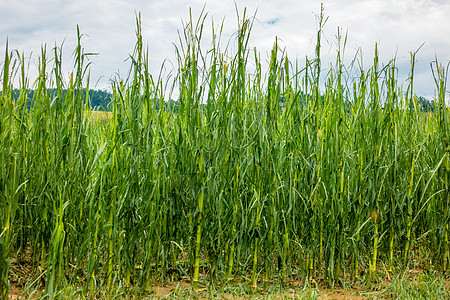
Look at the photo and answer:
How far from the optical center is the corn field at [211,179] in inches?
86.2

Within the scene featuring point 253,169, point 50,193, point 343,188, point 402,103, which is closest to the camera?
point 50,193

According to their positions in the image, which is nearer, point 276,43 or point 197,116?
point 197,116

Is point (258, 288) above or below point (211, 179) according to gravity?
below

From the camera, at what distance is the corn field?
2189mm

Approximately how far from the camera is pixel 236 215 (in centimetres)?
231

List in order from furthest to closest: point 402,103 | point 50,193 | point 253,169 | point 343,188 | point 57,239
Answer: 1. point 402,103
2. point 343,188
3. point 253,169
4. point 50,193
5. point 57,239

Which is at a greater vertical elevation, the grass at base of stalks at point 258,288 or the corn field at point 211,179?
the corn field at point 211,179

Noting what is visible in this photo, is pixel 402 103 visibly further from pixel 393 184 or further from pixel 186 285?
pixel 186 285

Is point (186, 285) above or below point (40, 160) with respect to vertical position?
below

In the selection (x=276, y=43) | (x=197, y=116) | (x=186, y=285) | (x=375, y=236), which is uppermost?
(x=276, y=43)

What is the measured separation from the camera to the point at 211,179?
225cm

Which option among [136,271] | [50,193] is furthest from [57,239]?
[136,271]

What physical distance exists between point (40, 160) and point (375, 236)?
7.29 feet

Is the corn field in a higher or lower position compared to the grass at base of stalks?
higher
